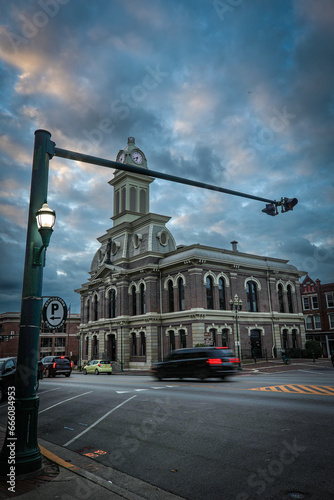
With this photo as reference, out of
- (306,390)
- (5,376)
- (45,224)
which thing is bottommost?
(306,390)

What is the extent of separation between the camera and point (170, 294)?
42.3 metres

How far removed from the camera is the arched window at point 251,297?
4405 cm

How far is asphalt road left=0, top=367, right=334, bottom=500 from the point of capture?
18.0 ft

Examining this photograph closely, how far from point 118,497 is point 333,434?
4430 mm

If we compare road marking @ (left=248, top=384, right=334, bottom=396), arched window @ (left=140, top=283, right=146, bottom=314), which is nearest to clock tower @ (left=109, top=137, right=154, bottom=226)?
arched window @ (left=140, top=283, right=146, bottom=314)

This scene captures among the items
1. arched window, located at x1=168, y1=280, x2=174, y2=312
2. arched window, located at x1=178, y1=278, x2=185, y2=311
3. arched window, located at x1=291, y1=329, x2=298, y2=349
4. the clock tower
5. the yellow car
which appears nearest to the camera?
the yellow car

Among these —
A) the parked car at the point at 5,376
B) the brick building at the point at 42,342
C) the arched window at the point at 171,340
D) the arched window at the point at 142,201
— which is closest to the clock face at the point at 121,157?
the arched window at the point at 142,201

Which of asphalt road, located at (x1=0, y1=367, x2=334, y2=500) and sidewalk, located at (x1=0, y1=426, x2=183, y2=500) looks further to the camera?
asphalt road, located at (x1=0, y1=367, x2=334, y2=500)

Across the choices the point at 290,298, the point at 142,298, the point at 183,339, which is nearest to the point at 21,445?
the point at 183,339

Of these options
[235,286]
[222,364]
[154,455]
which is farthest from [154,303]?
[154,455]

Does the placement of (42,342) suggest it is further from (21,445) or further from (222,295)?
(21,445)

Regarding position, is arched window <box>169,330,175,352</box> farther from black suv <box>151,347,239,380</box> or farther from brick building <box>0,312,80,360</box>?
brick building <box>0,312,80,360</box>

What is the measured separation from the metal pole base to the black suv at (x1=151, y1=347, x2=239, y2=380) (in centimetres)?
1369

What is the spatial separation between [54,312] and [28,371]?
1.41 m
